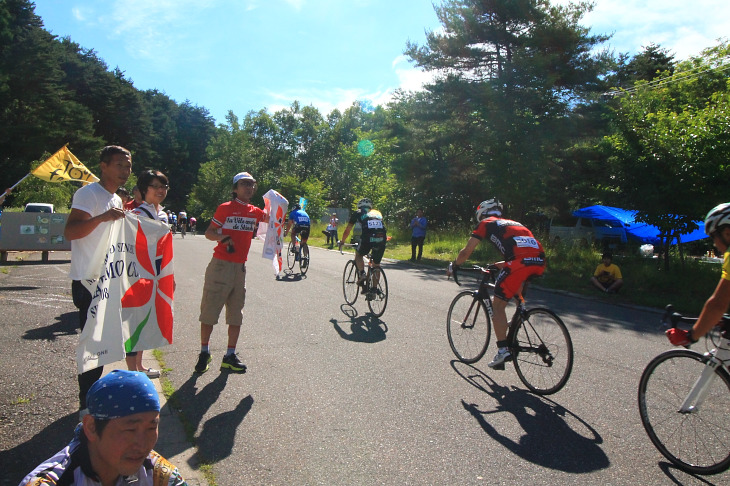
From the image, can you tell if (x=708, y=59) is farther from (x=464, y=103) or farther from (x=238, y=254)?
(x=238, y=254)

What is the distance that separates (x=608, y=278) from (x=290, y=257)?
8828mm

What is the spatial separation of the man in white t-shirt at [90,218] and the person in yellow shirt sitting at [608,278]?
11.9 meters

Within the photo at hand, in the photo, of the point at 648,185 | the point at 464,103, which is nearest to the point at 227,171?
the point at 464,103

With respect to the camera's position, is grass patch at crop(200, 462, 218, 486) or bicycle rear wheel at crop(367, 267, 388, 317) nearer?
grass patch at crop(200, 462, 218, 486)

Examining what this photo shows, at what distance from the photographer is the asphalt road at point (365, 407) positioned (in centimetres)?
353

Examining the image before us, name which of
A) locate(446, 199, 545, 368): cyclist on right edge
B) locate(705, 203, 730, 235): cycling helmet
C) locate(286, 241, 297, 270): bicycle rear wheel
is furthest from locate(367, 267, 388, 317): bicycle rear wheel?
→ locate(286, 241, 297, 270): bicycle rear wheel

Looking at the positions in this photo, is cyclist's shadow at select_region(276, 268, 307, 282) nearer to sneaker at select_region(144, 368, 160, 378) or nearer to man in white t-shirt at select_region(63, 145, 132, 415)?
sneaker at select_region(144, 368, 160, 378)

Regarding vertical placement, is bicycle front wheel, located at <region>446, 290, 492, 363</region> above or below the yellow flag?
below

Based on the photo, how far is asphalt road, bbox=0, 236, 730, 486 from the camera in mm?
3525

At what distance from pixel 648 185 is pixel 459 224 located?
631 inches

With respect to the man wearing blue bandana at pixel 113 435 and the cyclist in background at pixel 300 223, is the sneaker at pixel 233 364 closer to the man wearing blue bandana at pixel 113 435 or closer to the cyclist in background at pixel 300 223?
the man wearing blue bandana at pixel 113 435

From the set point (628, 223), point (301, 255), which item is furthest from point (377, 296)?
point (628, 223)

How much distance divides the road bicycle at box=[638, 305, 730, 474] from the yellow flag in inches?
245

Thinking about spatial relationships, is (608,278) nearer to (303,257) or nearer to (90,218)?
(303,257)
